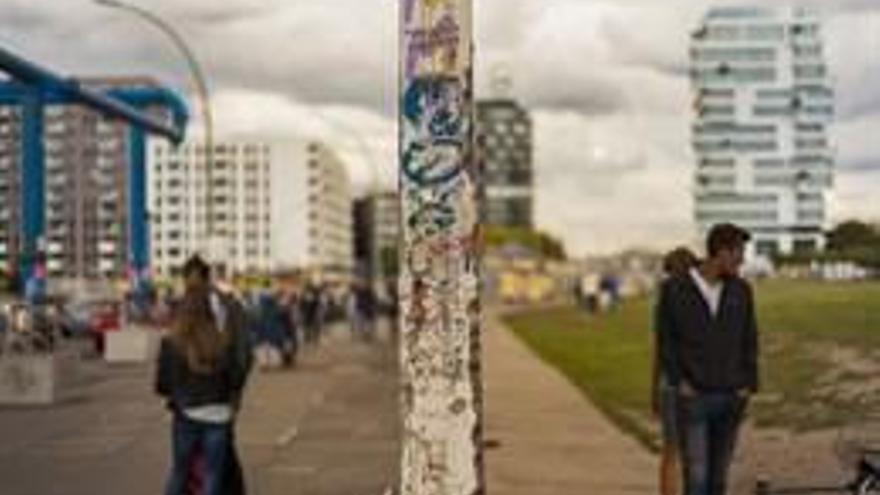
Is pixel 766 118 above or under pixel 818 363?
above

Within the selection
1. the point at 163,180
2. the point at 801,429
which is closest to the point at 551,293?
the point at 163,180

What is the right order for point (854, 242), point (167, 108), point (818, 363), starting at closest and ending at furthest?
1. point (854, 242)
2. point (818, 363)
3. point (167, 108)

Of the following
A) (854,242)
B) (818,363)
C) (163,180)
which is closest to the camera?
(854,242)

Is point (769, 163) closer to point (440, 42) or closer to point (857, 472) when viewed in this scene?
point (857, 472)

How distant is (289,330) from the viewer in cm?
4247

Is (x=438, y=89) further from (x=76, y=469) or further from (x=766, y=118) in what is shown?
(x=766, y=118)

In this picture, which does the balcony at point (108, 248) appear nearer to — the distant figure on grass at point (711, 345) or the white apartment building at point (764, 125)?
the white apartment building at point (764, 125)

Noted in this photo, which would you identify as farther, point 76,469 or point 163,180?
point 163,180

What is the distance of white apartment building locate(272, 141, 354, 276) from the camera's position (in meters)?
150

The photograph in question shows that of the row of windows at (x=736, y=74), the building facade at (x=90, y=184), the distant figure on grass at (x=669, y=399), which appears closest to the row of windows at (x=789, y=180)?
the row of windows at (x=736, y=74)

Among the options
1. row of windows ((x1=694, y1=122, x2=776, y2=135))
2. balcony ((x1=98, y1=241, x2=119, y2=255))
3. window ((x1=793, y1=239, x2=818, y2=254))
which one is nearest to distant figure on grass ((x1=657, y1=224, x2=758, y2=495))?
row of windows ((x1=694, y1=122, x2=776, y2=135))

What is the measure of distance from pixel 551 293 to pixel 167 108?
72.7 m

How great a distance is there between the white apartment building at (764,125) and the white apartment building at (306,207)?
10880 cm

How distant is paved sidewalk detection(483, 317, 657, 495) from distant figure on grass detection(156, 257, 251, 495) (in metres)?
5.20
